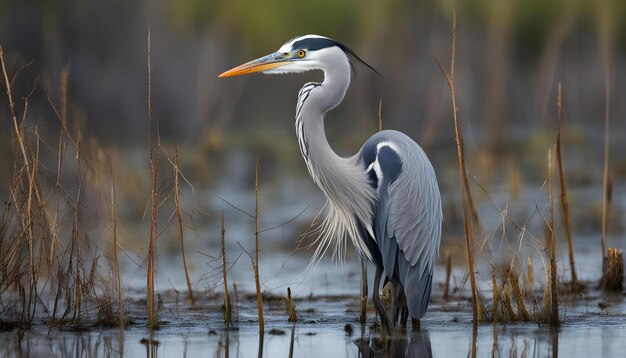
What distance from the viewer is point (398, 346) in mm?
6281

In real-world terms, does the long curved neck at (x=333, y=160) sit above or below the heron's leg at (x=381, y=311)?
above

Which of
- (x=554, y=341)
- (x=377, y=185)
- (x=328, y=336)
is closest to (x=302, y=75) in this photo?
(x=377, y=185)

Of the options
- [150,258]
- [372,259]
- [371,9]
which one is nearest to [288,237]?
[372,259]

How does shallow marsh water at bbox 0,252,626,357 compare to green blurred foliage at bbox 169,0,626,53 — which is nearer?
shallow marsh water at bbox 0,252,626,357

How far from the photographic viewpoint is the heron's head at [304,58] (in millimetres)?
6949

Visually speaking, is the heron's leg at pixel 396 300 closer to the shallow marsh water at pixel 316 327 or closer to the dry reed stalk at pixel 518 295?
the shallow marsh water at pixel 316 327

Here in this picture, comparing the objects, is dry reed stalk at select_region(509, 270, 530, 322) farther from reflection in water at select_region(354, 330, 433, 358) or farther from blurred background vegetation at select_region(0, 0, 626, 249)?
blurred background vegetation at select_region(0, 0, 626, 249)

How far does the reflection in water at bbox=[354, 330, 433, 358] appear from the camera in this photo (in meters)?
6.08

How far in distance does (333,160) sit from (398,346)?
1.25 m

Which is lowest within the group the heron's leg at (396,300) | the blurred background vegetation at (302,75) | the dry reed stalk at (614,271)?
the heron's leg at (396,300)

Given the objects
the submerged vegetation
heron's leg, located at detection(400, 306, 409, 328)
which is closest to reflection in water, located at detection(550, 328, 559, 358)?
the submerged vegetation

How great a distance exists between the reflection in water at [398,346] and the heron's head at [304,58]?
1564 millimetres

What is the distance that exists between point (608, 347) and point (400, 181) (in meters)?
1.48

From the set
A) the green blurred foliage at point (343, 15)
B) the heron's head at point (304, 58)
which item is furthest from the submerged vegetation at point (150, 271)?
the green blurred foliage at point (343, 15)
